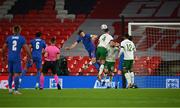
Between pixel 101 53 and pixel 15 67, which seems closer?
pixel 15 67

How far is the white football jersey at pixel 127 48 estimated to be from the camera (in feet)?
64.0

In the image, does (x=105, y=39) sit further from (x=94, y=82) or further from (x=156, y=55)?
(x=156, y=55)

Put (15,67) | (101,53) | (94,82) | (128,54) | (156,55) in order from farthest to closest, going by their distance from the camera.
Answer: (156,55) → (94,82) → (128,54) → (101,53) → (15,67)

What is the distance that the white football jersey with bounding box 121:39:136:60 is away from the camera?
19.5 meters

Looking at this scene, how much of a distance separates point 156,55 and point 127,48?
6.42m

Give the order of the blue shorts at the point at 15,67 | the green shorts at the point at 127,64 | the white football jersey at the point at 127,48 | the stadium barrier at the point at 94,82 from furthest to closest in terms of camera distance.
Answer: the stadium barrier at the point at 94,82 < the green shorts at the point at 127,64 < the white football jersey at the point at 127,48 < the blue shorts at the point at 15,67

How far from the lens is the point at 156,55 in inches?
1013

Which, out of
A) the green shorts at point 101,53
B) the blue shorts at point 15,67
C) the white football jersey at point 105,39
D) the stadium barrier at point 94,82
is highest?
the white football jersey at point 105,39

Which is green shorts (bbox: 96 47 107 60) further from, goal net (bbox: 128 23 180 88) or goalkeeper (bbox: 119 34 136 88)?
goal net (bbox: 128 23 180 88)

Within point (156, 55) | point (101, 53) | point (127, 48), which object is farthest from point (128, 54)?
point (156, 55)

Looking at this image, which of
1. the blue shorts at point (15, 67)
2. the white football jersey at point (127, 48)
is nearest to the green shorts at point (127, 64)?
the white football jersey at point (127, 48)

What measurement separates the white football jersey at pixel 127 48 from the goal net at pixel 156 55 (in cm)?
158

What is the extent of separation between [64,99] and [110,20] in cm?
1764

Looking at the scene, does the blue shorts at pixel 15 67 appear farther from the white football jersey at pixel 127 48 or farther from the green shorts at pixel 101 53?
the white football jersey at pixel 127 48
